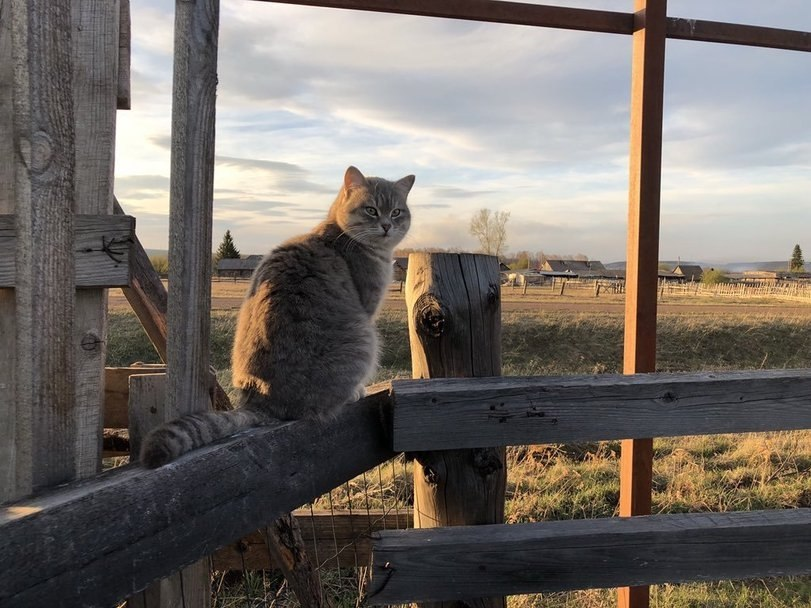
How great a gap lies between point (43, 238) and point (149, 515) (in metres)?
0.69

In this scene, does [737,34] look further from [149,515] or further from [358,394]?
[149,515]

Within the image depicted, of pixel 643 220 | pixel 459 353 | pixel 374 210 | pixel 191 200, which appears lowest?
pixel 459 353

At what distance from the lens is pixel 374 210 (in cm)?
346

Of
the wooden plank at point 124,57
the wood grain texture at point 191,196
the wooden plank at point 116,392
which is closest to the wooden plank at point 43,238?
the wood grain texture at point 191,196

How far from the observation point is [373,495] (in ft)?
15.5

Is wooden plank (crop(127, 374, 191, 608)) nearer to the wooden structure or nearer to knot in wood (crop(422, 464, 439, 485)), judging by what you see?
the wooden structure

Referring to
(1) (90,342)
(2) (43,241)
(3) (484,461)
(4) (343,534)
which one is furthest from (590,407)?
(4) (343,534)

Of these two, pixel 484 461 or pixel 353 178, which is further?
pixel 353 178

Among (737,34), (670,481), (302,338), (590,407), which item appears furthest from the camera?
(670,481)

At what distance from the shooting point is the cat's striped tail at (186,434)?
139 centimetres

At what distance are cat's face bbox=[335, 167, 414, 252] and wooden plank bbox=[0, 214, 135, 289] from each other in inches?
64.1

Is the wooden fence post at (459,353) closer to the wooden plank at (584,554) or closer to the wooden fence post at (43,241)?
the wooden plank at (584,554)

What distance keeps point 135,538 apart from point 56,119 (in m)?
0.98

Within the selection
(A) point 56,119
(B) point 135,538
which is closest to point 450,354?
(B) point 135,538
